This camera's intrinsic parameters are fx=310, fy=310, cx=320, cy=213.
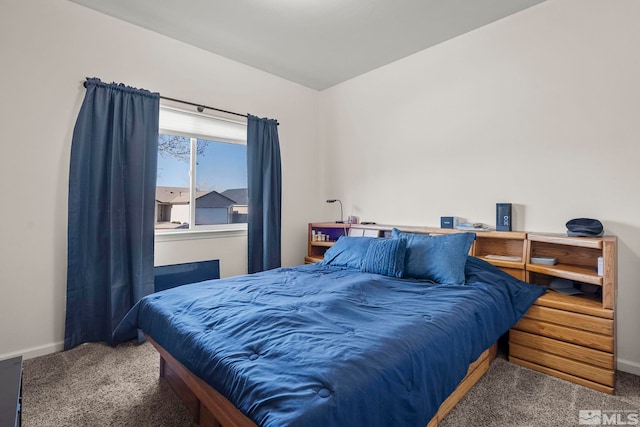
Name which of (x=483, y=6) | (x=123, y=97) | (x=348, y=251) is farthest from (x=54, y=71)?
(x=483, y=6)

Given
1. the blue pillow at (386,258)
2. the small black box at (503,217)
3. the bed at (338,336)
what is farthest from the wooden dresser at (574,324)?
the blue pillow at (386,258)

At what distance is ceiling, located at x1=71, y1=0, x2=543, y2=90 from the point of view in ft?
8.06

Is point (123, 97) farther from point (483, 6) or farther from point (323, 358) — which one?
point (483, 6)

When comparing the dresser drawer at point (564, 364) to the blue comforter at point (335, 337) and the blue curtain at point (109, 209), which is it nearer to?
the blue comforter at point (335, 337)

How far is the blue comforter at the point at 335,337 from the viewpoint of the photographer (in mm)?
1019

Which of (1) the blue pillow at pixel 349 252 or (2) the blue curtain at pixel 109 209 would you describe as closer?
(2) the blue curtain at pixel 109 209

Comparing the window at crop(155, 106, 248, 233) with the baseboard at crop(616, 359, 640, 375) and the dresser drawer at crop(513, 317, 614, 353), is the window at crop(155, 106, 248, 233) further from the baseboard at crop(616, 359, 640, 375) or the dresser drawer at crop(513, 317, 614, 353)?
the baseboard at crop(616, 359, 640, 375)

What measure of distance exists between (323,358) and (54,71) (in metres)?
2.90

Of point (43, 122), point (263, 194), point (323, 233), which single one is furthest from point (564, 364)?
point (43, 122)

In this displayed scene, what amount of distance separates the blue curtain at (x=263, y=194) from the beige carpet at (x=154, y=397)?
59.7 inches

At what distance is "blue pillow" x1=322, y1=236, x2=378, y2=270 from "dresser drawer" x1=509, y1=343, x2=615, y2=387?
1.29 m

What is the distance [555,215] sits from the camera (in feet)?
7.85

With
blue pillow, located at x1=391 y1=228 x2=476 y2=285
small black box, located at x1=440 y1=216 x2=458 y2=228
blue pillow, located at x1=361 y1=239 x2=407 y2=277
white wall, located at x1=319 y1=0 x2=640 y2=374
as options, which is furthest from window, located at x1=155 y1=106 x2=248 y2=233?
small black box, located at x1=440 y1=216 x2=458 y2=228

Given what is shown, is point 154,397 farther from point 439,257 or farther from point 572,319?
point 572,319
